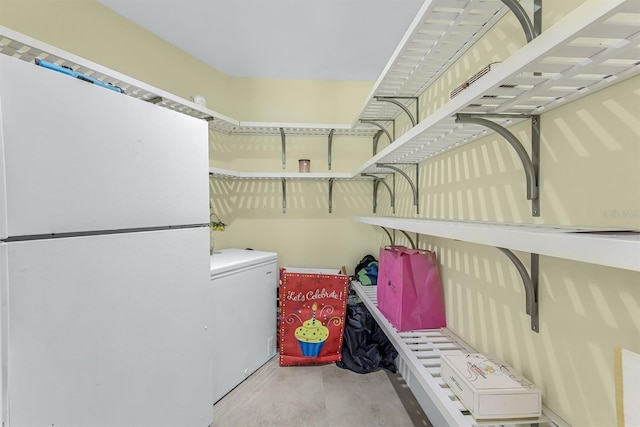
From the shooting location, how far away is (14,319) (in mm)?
808

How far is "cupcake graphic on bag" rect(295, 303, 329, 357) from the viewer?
2.17 meters

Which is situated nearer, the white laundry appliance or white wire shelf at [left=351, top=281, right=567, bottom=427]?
white wire shelf at [left=351, top=281, right=567, bottom=427]

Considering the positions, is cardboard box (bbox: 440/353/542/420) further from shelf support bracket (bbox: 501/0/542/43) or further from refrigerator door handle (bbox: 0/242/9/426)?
refrigerator door handle (bbox: 0/242/9/426)

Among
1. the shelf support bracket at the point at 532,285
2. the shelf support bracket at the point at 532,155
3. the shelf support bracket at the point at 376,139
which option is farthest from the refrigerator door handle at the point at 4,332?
the shelf support bracket at the point at 376,139

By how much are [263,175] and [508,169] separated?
1.82 meters

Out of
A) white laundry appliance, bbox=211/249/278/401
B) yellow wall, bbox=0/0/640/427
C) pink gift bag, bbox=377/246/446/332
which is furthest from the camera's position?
white laundry appliance, bbox=211/249/278/401

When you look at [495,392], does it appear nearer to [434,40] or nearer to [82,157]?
[434,40]

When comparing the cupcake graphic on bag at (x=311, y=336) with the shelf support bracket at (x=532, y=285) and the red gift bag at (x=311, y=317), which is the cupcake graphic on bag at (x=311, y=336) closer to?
the red gift bag at (x=311, y=317)

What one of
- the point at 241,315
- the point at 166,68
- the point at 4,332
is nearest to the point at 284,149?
the point at 166,68

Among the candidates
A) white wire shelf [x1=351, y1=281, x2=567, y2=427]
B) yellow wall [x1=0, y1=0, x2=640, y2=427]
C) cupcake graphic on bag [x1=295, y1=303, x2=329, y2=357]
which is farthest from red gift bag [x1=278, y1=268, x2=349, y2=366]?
yellow wall [x1=0, y1=0, x2=640, y2=427]

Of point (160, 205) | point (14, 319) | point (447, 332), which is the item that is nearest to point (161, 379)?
point (14, 319)

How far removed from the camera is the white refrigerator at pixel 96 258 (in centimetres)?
82

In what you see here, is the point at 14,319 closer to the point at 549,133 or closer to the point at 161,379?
the point at 161,379

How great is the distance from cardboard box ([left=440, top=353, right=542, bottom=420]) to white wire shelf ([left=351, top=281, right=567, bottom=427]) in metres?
0.02
